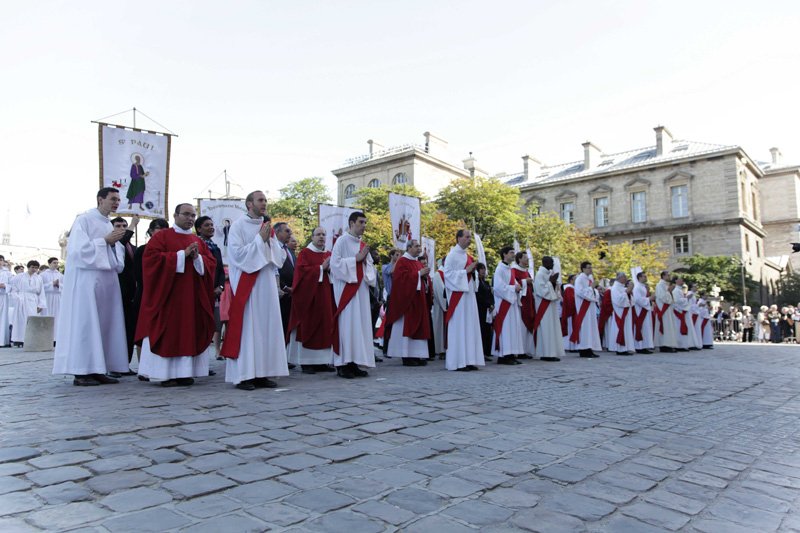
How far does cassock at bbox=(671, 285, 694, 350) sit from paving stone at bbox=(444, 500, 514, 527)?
1650cm

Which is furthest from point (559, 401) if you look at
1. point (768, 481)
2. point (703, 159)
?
point (703, 159)

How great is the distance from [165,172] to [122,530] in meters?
7.40

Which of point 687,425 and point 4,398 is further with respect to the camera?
point 4,398

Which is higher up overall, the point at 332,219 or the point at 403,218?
the point at 332,219

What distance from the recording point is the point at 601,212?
57.3 meters

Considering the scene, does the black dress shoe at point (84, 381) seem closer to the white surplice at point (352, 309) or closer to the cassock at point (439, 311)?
the white surplice at point (352, 309)

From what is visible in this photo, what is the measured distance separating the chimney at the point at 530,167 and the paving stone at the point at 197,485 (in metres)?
62.8

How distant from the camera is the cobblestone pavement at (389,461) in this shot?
2588mm

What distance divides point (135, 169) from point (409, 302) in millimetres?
4677

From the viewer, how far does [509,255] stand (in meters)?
10.9

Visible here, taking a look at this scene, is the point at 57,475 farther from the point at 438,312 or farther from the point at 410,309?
the point at 438,312

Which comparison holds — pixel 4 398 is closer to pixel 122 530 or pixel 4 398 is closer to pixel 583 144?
pixel 122 530

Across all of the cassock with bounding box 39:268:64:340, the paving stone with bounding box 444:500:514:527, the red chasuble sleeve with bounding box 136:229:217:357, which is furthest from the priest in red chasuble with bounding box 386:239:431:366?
the cassock with bounding box 39:268:64:340

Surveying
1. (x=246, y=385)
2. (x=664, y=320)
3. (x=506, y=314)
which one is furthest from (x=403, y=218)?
(x=664, y=320)
